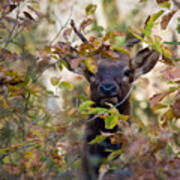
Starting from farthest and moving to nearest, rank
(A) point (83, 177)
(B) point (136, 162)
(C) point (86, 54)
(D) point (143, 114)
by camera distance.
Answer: (D) point (143, 114), (A) point (83, 177), (C) point (86, 54), (B) point (136, 162)

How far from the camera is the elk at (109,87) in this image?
19.1 feet

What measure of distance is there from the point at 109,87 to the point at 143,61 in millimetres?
970

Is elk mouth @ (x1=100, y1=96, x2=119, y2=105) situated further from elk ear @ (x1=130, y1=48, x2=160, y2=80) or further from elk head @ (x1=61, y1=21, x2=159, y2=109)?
elk ear @ (x1=130, y1=48, x2=160, y2=80)

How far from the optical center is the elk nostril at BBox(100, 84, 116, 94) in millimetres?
5823

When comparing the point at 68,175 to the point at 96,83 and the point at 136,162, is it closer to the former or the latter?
the point at 136,162

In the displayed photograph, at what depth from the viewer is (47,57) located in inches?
158

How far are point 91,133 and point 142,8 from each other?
8561 millimetres

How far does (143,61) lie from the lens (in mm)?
6305

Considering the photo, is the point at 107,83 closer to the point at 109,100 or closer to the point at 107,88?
the point at 107,88

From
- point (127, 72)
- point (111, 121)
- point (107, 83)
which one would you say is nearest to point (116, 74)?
point (127, 72)

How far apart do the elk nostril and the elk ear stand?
0.82 metres

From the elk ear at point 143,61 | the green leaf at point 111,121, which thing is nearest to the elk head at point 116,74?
the elk ear at point 143,61

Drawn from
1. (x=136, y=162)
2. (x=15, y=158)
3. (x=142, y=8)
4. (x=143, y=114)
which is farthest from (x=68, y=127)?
(x=142, y=8)

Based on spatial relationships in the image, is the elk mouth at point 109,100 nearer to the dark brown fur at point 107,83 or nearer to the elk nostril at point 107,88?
the dark brown fur at point 107,83
